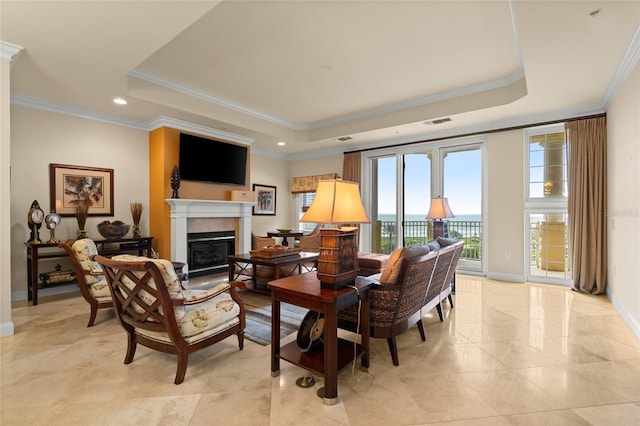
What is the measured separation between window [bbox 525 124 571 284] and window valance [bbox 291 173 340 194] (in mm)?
3927

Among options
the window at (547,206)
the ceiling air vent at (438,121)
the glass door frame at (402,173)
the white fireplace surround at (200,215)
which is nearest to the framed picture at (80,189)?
the white fireplace surround at (200,215)

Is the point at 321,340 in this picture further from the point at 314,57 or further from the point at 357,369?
the point at 314,57

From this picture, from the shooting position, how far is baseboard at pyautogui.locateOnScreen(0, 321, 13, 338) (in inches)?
112

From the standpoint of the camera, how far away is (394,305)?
7.34 feet

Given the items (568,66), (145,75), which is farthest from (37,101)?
(568,66)

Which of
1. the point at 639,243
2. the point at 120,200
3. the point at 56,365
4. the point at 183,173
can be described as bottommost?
Result: the point at 56,365

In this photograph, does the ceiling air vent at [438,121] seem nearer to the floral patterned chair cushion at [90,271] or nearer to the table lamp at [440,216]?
the table lamp at [440,216]

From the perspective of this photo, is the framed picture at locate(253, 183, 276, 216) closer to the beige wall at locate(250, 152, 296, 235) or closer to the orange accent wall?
the beige wall at locate(250, 152, 296, 235)

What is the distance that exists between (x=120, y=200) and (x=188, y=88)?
2.19m

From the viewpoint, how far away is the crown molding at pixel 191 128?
4.99 m

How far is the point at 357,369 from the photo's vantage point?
224cm

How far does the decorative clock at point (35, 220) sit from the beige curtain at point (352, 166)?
5195 mm

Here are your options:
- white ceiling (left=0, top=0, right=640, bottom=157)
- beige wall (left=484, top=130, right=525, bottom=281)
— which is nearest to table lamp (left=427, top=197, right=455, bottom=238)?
beige wall (left=484, top=130, right=525, bottom=281)

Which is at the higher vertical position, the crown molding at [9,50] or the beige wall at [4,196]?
the crown molding at [9,50]
